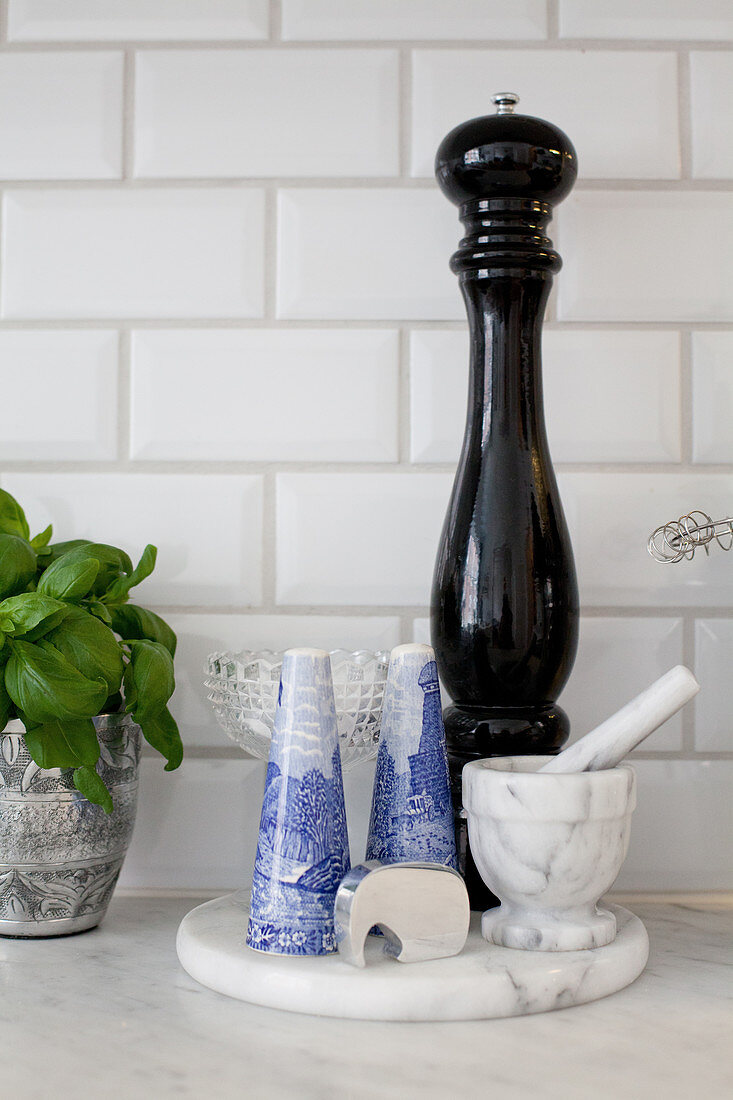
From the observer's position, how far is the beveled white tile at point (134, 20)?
763mm

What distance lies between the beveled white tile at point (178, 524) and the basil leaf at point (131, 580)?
102mm

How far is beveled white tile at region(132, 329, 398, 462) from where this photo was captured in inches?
29.5

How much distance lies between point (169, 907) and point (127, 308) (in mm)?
459

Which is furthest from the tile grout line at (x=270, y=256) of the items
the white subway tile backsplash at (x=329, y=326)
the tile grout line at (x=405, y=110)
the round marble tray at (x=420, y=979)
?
the round marble tray at (x=420, y=979)

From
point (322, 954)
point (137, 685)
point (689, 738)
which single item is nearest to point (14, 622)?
point (137, 685)

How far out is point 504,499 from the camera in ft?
1.99

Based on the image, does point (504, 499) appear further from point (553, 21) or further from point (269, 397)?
point (553, 21)

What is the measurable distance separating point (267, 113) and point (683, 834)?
648 mm

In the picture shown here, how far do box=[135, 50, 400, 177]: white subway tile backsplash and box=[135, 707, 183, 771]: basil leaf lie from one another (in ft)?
1.42

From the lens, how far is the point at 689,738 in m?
0.74

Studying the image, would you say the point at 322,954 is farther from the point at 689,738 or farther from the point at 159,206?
the point at 159,206

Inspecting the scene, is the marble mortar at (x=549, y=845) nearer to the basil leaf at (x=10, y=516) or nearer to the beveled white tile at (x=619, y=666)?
the beveled white tile at (x=619, y=666)

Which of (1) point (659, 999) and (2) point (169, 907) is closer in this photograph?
(1) point (659, 999)

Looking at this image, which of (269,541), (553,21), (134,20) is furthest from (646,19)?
(269,541)
